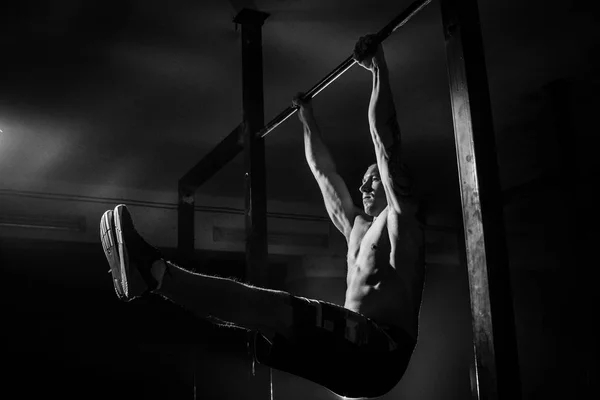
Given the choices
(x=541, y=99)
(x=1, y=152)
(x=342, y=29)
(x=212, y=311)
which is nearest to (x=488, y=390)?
(x=212, y=311)

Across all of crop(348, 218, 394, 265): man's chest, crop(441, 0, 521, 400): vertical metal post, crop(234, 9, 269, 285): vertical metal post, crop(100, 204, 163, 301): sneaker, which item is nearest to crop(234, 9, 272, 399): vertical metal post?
crop(234, 9, 269, 285): vertical metal post

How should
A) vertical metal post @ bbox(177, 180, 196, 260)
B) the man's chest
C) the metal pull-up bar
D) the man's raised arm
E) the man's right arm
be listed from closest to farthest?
the metal pull-up bar, the man's raised arm, the man's chest, the man's right arm, vertical metal post @ bbox(177, 180, 196, 260)

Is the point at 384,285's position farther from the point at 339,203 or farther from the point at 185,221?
the point at 185,221

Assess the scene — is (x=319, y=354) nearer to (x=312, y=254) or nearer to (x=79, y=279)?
(x=79, y=279)

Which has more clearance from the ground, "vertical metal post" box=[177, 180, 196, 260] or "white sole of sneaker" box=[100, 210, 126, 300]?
"vertical metal post" box=[177, 180, 196, 260]

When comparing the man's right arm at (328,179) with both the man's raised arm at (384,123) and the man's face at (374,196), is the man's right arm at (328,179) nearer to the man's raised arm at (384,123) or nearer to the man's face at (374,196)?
the man's face at (374,196)

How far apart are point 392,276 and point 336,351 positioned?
0.58 meters

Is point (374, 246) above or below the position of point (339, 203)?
below

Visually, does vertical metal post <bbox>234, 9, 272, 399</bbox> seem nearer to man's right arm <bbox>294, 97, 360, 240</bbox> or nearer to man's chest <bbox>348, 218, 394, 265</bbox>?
man's right arm <bbox>294, 97, 360, 240</bbox>

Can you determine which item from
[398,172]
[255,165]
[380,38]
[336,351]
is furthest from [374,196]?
[336,351]

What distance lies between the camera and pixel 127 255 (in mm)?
2498

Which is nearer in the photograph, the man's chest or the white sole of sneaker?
the white sole of sneaker

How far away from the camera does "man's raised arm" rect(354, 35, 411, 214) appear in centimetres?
279

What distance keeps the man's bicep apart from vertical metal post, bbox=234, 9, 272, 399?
0.40 m
